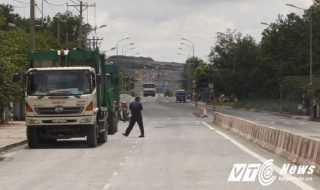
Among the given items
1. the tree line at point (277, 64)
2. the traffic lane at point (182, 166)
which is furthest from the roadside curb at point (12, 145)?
the tree line at point (277, 64)

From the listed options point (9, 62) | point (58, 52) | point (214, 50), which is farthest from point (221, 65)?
point (58, 52)

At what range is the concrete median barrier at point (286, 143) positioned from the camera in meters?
16.0

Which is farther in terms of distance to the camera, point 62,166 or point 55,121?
point 55,121

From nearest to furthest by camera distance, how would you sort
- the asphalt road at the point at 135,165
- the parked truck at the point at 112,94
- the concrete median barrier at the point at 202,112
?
the asphalt road at the point at 135,165 → the parked truck at the point at 112,94 → the concrete median barrier at the point at 202,112

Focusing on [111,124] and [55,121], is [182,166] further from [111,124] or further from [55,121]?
[111,124]

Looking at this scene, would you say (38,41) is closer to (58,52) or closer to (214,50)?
(58,52)

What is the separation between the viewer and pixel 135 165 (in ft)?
57.0

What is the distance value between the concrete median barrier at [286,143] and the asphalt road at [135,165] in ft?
1.16

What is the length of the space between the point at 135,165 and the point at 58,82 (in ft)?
22.0

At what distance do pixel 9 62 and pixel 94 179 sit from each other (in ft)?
78.3

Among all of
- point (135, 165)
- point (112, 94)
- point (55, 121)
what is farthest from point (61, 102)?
point (112, 94)

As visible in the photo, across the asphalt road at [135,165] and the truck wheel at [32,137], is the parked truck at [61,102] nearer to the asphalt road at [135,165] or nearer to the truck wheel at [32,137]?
the truck wheel at [32,137]

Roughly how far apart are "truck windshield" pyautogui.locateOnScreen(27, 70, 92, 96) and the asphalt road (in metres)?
1.97

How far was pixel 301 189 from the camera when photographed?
508 inches
